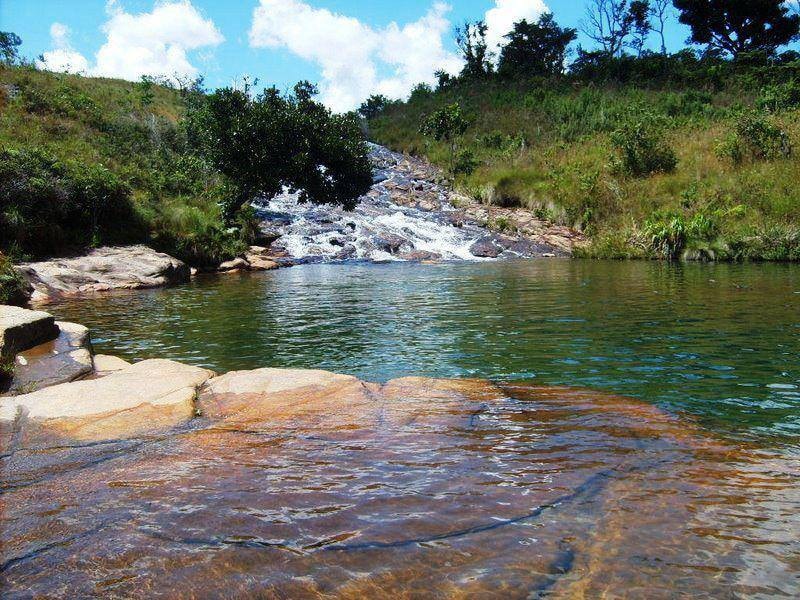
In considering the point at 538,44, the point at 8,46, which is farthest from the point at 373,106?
the point at 8,46

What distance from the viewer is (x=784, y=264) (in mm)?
18125

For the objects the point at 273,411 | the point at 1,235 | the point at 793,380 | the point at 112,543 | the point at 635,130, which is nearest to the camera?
the point at 112,543

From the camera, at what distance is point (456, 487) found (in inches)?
131

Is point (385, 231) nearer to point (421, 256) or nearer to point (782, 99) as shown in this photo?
point (421, 256)

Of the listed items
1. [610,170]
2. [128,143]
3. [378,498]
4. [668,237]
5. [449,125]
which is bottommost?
[378,498]

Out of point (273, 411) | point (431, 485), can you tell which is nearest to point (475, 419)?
point (431, 485)

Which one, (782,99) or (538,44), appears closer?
(782,99)

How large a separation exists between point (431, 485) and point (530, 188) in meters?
30.4

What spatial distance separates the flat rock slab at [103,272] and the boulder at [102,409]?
1030cm

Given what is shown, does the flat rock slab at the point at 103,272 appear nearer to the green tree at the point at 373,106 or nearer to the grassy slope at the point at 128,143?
the grassy slope at the point at 128,143

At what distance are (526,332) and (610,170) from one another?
24231 millimetres

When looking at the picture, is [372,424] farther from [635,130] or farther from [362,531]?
[635,130]

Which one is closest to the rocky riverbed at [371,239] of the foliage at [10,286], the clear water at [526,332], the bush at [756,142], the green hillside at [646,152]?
the green hillside at [646,152]

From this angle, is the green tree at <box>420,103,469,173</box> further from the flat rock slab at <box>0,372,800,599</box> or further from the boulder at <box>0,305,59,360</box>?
the flat rock slab at <box>0,372,800,599</box>
